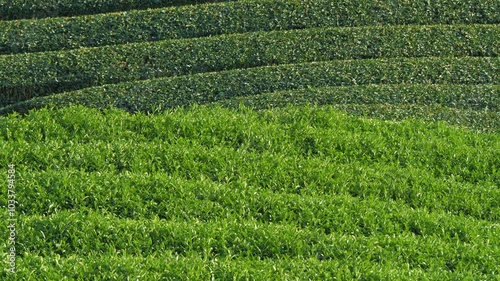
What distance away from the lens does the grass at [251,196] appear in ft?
30.6

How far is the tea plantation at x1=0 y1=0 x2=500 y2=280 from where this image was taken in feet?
31.4

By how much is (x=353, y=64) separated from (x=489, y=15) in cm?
429

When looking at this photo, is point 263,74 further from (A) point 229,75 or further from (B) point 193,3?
(B) point 193,3

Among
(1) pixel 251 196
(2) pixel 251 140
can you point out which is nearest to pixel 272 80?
(2) pixel 251 140

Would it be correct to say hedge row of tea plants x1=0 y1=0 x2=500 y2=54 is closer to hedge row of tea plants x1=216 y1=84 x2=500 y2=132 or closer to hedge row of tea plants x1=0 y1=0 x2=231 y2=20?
hedge row of tea plants x1=0 y1=0 x2=231 y2=20

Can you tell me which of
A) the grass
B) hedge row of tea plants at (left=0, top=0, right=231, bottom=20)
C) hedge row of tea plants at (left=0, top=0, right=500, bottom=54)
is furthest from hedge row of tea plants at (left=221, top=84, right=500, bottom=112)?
hedge row of tea plants at (left=0, top=0, right=231, bottom=20)

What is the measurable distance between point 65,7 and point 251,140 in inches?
317

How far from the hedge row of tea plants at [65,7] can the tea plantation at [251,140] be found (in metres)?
0.03

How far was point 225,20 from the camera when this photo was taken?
18453 mm

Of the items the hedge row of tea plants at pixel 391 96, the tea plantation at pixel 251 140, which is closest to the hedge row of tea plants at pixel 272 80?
the tea plantation at pixel 251 140

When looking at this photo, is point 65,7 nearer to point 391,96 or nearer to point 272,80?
point 272,80

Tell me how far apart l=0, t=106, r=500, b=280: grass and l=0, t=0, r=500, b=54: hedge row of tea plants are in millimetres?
4676

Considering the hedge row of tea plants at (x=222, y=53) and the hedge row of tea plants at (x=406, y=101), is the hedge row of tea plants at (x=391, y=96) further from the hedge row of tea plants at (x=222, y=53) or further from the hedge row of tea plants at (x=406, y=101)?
the hedge row of tea plants at (x=222, y=53)

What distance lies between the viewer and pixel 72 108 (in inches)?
518
